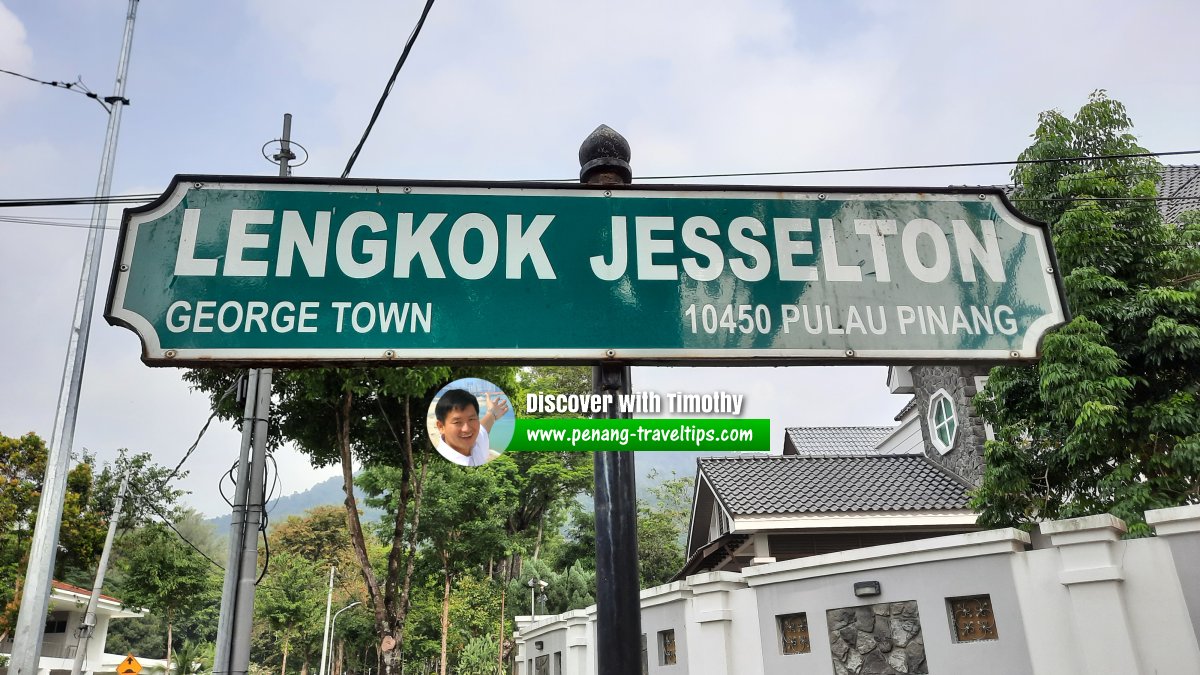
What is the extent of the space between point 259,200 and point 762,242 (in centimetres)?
138

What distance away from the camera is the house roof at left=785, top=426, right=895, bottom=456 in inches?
965

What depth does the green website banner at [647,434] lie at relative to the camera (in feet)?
5.89

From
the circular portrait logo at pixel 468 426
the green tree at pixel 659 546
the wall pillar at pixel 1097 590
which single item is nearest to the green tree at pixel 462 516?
the green tree at pixel 659 546

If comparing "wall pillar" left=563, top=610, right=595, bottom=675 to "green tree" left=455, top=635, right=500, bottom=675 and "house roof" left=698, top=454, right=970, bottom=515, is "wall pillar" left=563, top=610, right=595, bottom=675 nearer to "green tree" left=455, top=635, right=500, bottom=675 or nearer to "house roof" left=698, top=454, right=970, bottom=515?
"house roof" left=698, top=454, right=970, bottom=515

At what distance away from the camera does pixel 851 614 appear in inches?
405

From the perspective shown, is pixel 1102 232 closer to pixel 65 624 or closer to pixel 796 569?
pixel 796 569

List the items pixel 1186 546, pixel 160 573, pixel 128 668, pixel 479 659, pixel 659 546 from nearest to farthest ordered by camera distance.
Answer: pixel 1186 546 < pixel 128 668 < pixel 160 573 < pixel 479 659 < pixel 659 546

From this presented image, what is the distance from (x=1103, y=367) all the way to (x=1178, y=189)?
1116cm

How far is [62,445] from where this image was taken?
11250 millimetres

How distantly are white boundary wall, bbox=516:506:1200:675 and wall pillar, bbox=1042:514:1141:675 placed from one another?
0.01 meters

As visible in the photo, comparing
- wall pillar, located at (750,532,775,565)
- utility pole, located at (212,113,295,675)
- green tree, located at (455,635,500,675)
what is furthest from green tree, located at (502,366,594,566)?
utility pole, located at (212,113,295,675)

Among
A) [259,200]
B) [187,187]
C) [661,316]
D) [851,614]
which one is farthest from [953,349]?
[851,614]

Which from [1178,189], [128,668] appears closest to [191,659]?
[128,668]

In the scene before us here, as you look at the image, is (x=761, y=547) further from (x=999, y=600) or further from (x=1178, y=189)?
(x=1178, y=189)
